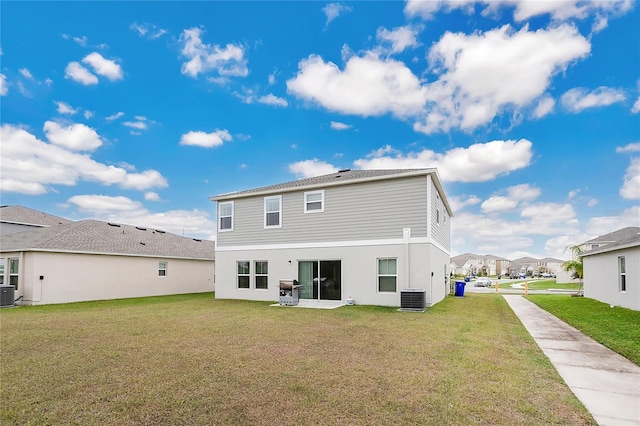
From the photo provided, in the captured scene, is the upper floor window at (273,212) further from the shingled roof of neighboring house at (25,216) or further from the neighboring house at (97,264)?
the shingled roof of neighboring house at (25,216)

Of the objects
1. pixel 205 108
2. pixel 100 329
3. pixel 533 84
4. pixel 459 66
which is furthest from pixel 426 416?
pixel 205 108

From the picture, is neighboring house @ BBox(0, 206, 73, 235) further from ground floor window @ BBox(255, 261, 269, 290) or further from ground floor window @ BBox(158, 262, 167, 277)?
ground floor window @ BBox(255, 261, 269, 290)

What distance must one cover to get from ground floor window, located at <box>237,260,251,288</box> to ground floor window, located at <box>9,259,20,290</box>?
10198 mm

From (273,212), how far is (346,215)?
3.74 m

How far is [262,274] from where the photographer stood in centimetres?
1666

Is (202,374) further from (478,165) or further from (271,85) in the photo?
(478,165)

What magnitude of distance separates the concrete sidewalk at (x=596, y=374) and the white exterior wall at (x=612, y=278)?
587 cm

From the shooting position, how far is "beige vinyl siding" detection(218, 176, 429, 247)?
1345cm

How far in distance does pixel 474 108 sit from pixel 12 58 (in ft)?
65.4

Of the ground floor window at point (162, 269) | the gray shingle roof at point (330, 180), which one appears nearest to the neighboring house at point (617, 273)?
the gray shingle roof at point (330, 180)

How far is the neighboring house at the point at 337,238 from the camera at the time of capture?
13.4 meters

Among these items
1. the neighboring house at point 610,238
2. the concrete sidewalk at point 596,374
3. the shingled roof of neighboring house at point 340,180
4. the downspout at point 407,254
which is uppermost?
the shingled roof of neighboring house at point 340,180

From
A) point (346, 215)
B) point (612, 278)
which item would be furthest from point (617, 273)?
point (346, 215)

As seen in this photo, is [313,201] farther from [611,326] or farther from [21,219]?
[21,219]
